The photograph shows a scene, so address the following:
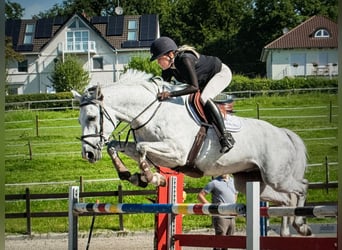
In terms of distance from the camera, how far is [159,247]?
3734mm

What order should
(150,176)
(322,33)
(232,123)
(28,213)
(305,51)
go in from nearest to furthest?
1. (322,33)
2. (150,176)
3. (232,123)
4. (305,51)
5. (28,213)

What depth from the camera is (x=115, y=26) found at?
13.1 ft

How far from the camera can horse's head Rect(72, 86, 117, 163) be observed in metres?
3.66

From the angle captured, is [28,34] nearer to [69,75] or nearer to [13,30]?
[13,30]

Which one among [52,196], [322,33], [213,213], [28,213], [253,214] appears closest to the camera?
[253,214]

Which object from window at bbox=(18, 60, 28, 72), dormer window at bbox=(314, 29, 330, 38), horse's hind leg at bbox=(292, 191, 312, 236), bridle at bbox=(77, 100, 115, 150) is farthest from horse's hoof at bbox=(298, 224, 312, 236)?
window at bbox=(18, 60, 28, 72)

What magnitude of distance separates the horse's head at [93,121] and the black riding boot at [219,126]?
0.51 metres

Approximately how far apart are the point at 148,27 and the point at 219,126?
0.78 metres

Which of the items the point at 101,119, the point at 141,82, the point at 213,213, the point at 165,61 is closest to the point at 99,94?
the point at 101,119

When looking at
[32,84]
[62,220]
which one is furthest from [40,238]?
[32,84]

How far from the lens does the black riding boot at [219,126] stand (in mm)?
3619

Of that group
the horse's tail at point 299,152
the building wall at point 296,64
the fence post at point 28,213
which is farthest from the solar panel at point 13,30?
the horse's tail at point 299,152

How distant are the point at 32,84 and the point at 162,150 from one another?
97 cm

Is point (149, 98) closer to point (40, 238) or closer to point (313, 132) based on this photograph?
point (313, 132)
